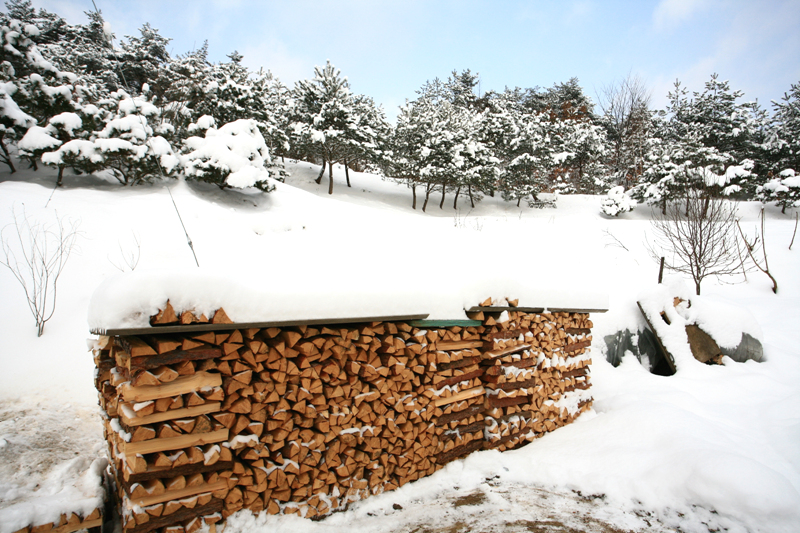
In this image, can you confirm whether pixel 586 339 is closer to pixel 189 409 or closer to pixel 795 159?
pixel 189 409

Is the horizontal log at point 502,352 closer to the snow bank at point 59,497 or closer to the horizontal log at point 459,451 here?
the horizontal log at point 459,451

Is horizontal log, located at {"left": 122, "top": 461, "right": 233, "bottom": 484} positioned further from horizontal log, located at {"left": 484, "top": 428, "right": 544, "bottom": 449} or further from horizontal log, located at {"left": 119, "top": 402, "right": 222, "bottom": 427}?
horizontal log, located at {"left": 484, "top": 428, "right": 544, "bottom": 449}

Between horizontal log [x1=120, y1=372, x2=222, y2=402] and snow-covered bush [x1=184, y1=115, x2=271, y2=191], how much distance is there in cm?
1113

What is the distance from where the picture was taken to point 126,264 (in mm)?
7168

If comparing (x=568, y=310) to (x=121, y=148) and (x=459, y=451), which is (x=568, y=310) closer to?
(x=459, y=451)

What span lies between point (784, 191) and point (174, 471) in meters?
A: 24.0

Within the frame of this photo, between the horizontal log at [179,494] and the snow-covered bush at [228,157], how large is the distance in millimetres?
11292

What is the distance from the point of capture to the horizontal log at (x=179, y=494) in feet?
6.81

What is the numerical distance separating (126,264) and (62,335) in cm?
212

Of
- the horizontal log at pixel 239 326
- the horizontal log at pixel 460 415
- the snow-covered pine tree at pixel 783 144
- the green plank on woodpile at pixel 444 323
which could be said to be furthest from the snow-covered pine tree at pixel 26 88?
the snow-covered pine tree at pixel 783 144

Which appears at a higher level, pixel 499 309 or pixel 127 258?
pixel 127 258

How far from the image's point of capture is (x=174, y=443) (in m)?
2.14

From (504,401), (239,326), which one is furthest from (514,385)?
(239,326)

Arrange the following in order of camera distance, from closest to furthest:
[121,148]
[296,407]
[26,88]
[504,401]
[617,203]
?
[296,407], [504,401], [121,148], [26,88], [617,203]
